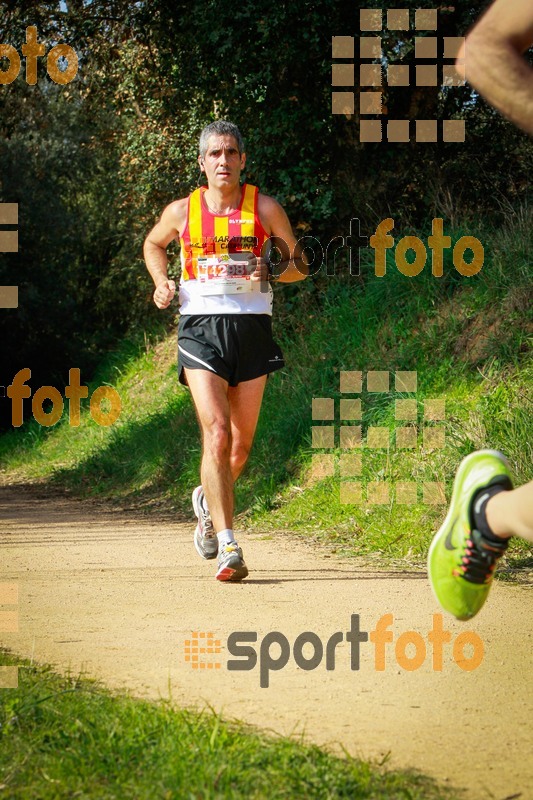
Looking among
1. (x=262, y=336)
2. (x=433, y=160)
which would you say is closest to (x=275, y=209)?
(x=262, y=336)

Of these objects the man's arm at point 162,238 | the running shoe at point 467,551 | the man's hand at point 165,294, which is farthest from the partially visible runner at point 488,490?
the man's arm at point 162,238

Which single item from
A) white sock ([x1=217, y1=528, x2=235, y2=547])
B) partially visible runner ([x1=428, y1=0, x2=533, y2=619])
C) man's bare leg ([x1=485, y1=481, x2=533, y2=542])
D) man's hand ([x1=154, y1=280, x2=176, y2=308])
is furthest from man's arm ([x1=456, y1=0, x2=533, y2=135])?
white sock ([x1=217, y1=528, x2=235, y2=547])

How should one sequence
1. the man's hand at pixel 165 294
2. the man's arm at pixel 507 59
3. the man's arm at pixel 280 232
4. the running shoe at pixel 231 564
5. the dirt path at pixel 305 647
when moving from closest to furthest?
the man's arm at pixel 507 59 < the dirt path at pixel 305 647 < the running shoe at pixel 231 564 < the man's hand at pixel 165 294 < the man's arm at pixel 280 232

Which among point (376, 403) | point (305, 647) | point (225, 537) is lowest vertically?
point (305, 647)

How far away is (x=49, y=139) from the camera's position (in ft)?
73.6

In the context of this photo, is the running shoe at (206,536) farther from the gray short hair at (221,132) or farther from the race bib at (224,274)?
the gray short hair at (221,132)

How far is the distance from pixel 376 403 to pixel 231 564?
141 inches

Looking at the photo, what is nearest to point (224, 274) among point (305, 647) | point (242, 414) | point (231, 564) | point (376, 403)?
point (242, 414)

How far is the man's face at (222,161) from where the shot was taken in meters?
6.30

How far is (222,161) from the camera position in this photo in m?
6.32

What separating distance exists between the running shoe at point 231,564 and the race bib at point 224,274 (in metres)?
1.40

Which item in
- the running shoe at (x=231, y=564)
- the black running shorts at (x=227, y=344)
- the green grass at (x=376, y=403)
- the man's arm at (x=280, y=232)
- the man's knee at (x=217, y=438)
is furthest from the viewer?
the green grass at (x=376, y=403)

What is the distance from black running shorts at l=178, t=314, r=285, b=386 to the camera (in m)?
6.25

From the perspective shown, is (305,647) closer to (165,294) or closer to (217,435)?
(217,435)
